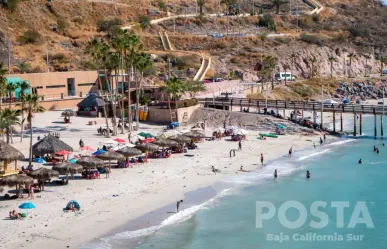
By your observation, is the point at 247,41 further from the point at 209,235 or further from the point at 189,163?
the point at 209,235

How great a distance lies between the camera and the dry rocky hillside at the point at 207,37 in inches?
3671

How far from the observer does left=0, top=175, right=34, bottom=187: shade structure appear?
3562 cm

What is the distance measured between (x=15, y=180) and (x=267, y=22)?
93.3 metres

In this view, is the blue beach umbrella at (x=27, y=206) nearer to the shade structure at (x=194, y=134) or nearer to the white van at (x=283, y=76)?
the shade structure at (x=194, y=134)

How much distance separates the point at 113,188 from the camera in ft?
130

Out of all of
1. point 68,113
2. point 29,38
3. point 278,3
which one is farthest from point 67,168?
point 278,3

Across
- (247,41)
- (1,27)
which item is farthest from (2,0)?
(247,41)

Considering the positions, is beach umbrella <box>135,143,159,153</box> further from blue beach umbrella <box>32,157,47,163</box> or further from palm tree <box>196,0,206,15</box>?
palm tree <box>196,0,206,15</box>

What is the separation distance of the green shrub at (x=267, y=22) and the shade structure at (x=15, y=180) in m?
91.9

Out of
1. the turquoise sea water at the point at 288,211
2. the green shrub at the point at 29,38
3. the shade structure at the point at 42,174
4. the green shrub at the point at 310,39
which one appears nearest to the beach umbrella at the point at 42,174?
the shade structure at the point at 42,174

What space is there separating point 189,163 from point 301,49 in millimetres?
69051

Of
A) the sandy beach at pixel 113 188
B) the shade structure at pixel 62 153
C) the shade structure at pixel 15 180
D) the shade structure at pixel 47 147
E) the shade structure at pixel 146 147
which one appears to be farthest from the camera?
Result: the shade structure at pixel 146 147

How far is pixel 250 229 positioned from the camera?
34500 mm

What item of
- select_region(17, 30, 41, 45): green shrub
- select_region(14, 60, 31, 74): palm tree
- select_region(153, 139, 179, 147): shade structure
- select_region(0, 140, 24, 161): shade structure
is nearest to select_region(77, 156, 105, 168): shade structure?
select_region(0, 140, 24, 161): shade structure
